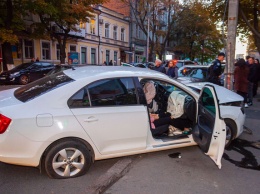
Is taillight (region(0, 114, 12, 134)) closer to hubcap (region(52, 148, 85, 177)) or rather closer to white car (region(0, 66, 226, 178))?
white car (region(0, 66, 226, 178))

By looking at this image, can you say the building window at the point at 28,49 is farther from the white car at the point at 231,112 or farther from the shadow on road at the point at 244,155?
the shadow on road at the point at 244,155

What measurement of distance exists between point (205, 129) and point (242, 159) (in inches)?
44.7

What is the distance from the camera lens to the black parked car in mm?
15336

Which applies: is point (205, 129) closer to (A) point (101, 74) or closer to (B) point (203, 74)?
(A) point (101, 74)

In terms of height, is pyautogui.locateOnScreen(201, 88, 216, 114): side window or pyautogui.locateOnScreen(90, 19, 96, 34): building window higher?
pyautogui.locateOnScreen(90, 19, 96, 34): building window

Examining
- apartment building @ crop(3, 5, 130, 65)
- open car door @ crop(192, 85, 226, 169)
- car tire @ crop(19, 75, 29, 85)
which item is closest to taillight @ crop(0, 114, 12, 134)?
open car door @ crop(192, 85, 226, 169)

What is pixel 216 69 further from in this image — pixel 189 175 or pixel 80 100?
pixel 80 100

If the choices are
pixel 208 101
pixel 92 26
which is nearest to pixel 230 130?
pixel 208 101

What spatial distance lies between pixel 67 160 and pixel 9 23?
17552mm

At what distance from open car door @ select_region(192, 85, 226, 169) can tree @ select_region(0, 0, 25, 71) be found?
1625cm

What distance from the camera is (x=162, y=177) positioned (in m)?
3.58

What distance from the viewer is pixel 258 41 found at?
14.5 m

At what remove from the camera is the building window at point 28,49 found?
2394 cm

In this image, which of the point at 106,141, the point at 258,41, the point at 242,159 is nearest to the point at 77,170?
the point at 106,141
